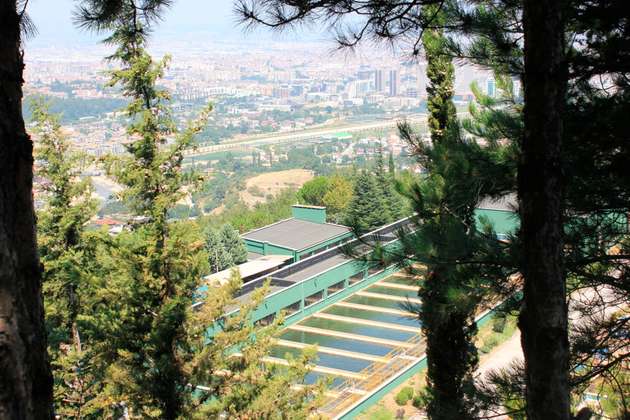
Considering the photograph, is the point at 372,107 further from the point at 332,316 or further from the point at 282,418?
the point at 282,418

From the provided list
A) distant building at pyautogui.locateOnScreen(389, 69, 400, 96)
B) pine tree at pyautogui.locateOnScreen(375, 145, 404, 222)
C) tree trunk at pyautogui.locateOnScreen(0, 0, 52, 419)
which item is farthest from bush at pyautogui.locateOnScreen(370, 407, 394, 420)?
distant building at pyautogui.locateOnScreen(389, 69, 400, 96)

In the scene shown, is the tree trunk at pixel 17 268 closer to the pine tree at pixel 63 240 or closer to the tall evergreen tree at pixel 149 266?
the tall evergreen tree at pixel 149 266

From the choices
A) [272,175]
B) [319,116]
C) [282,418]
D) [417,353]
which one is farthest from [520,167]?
[319,116]

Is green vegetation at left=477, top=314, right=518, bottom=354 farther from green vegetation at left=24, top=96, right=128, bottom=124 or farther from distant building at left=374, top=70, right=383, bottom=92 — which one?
distant building at left=374, top=70, right=383, bottom=92

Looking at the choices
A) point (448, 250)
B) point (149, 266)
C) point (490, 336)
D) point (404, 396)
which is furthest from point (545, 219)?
point (490, 336)

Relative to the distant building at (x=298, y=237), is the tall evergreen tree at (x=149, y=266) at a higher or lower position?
higher

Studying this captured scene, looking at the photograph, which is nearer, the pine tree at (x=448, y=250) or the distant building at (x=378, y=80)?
the pine tree at (x=448, y=250)

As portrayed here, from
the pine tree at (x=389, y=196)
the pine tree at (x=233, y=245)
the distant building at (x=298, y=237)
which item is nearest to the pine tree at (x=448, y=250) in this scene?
the distant building at (x=298, y=237)
